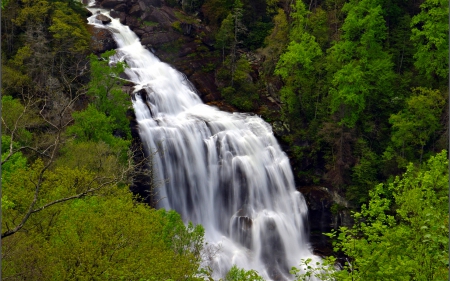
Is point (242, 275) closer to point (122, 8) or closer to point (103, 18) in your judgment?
point (103, 18)

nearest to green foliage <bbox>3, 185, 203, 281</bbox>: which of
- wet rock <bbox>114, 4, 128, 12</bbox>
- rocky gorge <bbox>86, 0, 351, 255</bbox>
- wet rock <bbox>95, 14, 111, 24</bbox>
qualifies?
rocky gorge <bbox>86, 0, 351, 255</bbox>

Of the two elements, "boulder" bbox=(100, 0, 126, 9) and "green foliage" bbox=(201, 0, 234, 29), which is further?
"boulder" bbox=(100, 0, 126, 9)

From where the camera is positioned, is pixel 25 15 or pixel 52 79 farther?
pixel 25 15

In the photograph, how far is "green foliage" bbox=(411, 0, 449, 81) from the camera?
92.5 feet

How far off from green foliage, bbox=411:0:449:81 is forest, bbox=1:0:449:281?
0.10 meters

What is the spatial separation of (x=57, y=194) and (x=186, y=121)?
16.6 m

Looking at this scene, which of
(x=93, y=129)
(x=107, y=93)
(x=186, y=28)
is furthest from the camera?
(x=186, y=28)

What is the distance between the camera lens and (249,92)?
3766cm

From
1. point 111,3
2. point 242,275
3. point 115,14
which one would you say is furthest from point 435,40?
point 111,3

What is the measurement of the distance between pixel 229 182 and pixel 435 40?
57.9 ft

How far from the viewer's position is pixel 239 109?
35.9 metres

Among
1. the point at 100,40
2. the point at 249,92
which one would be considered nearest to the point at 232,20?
the point at 249,92

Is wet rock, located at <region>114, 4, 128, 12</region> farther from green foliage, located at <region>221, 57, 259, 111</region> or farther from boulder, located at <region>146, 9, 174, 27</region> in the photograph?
green foliage, located at <region>221, 57, 259, 111</region>

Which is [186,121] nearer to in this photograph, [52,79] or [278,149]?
[278,149]
